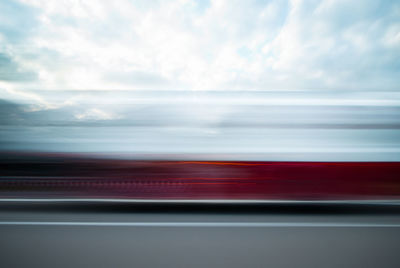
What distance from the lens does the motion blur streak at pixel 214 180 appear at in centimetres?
304

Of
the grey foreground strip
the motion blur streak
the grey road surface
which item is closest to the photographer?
the grey road surface

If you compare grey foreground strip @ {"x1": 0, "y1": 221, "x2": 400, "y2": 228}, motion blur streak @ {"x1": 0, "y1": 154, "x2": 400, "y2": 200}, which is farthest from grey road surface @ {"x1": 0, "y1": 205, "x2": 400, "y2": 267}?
motion blur streak @ {"x1": 0, "y1": 154, "x2": 400, "y2": 200}

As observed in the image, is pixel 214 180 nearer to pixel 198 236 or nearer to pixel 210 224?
pixel 210 224

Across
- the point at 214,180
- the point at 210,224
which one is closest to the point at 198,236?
the point at 210,224

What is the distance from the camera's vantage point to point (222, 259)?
240cm

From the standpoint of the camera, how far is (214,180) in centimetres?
306

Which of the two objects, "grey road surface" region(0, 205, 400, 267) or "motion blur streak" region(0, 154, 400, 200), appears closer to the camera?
"grey road surface" region(0, 205, 400, 267)

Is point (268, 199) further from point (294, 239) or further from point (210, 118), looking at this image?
point (210, 118)

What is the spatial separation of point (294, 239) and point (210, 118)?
4.82ft

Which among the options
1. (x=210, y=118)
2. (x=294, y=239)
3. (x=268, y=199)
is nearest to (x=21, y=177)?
(x=210, y=118)

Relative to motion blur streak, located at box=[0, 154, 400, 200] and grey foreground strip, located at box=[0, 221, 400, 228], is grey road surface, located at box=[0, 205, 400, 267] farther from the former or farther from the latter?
motion blur streak, located at box=[0, 154, 400, 200]

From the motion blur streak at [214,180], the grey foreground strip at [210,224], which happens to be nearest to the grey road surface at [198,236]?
the grey foreground strip at [210,224]

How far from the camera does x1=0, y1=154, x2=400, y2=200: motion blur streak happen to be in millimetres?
3039

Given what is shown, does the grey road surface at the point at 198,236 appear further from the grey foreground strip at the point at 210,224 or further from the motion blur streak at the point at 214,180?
the motion blur streak at the point at 214,180
